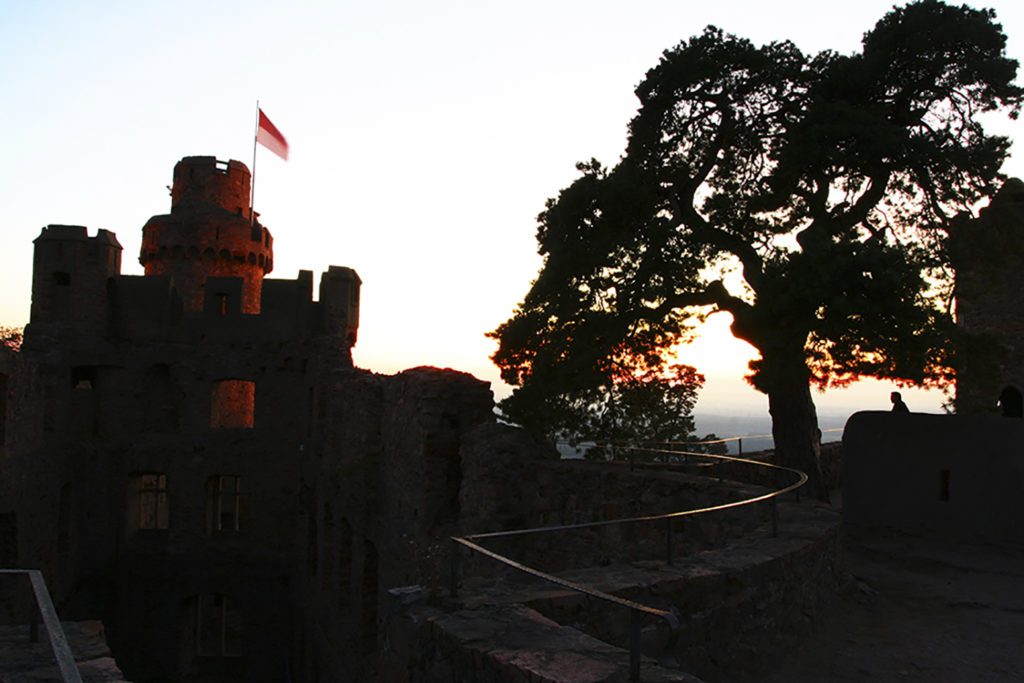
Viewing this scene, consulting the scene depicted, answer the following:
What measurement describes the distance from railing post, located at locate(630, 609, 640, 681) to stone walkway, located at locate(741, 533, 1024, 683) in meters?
2.59

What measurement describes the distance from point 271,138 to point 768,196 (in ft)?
95.1

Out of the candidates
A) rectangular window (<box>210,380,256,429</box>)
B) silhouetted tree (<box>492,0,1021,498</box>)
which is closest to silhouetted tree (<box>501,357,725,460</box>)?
silhouetted tree (<box>492,0,1021,498</box>)

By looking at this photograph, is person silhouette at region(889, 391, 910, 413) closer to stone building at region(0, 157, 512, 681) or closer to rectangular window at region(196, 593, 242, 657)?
stone building at region(0, 157, 512, 681)

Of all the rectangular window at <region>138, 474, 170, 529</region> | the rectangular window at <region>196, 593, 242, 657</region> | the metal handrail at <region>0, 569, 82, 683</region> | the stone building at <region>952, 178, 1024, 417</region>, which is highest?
the stone building at <region>952, 178, 1024, 417</region>

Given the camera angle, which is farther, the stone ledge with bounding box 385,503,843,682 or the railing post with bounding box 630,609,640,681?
the stone ledge with bounding box 385,503,843,682

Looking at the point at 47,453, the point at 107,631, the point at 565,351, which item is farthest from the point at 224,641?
the point at 565,351

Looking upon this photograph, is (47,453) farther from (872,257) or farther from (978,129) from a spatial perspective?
(978,129)

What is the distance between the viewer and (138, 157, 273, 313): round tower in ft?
111

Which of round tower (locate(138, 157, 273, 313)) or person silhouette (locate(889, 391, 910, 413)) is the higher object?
round tower (locate(138, 157, 273, 313))

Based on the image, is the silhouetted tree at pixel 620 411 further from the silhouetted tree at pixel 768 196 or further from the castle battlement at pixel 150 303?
the castle battlement at pixel 150 303

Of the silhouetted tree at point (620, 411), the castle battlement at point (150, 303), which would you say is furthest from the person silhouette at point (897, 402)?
the castle battlement at point (150, 303)

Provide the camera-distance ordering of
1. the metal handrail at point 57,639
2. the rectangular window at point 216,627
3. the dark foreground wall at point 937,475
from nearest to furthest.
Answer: the metal handrail at point 57,639 → the dark foreground wall at point 937,475 → the rectangular window at point 216,627

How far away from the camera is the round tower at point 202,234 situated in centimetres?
3388

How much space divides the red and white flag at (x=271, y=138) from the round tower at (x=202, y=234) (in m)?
2.72
